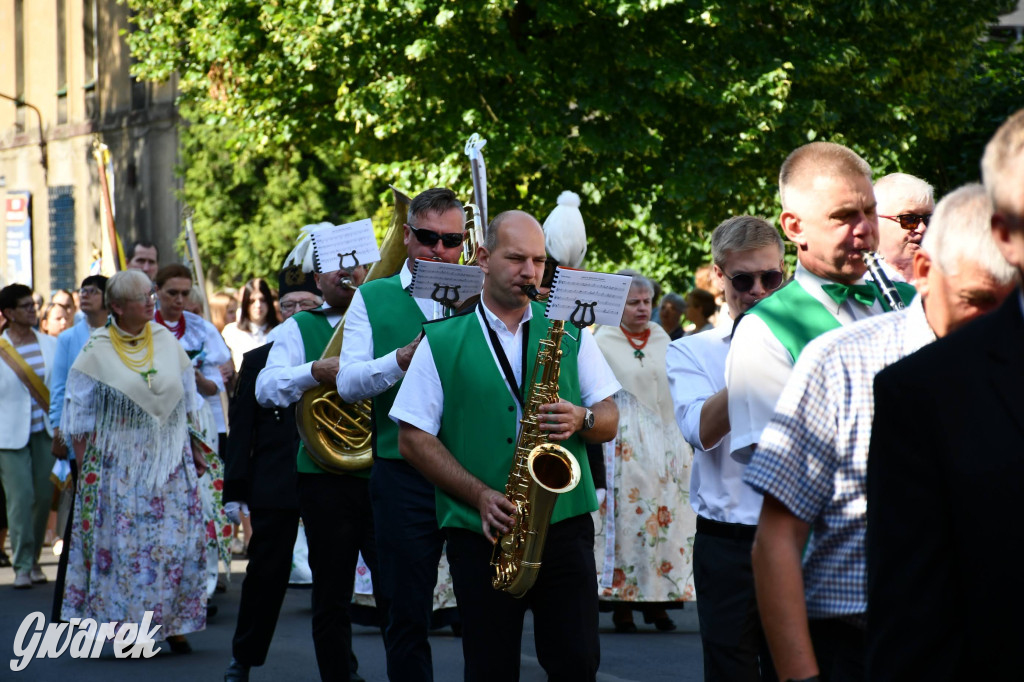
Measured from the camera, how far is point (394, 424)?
556 centimetres

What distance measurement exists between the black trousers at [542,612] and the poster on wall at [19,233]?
36.3 meters

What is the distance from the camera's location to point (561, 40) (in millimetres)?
16688

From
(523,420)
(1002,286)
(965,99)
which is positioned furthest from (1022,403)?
(965,99)

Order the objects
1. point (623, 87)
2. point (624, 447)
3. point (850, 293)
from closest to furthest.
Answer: point (850, 293) → point (624, 447) → point (623, 87)

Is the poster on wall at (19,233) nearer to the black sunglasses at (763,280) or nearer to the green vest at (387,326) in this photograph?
the green vest at (387,326)

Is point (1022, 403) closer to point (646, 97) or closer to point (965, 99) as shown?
point (646, 97)

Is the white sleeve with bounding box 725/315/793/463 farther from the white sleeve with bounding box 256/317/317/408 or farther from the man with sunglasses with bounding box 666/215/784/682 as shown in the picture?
the white sleeve with bounding box 256/317/317/408

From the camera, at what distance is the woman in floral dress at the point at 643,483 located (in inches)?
346

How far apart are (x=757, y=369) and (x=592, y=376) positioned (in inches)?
Answer: 61.2

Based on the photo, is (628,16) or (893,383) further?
(628,16)

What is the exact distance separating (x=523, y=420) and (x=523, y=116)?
12025 millimetres

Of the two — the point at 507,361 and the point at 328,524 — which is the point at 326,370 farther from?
the point at 507,361

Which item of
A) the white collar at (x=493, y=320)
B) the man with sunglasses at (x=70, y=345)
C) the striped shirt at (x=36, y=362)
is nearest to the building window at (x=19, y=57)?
the striped shirt at (x=36, y=362)

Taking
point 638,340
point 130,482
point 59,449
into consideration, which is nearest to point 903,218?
point 638,340
